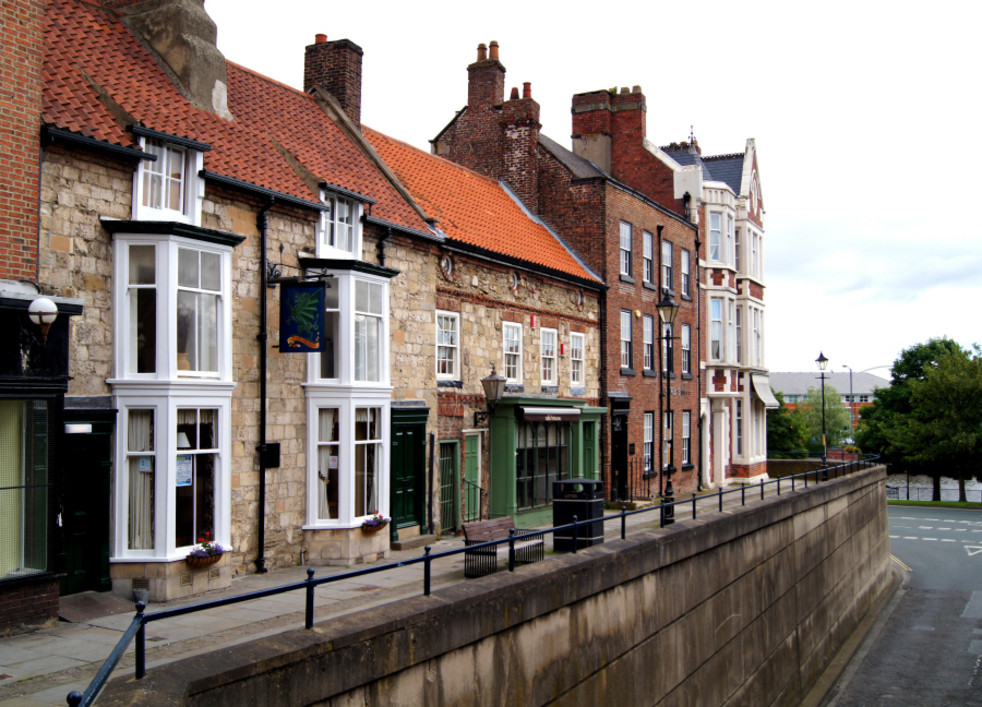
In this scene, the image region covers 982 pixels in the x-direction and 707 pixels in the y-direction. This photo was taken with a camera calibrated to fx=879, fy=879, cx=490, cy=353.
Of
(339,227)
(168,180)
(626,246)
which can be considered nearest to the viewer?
(168,180)

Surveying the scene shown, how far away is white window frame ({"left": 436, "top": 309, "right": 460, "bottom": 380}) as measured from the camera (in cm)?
1966

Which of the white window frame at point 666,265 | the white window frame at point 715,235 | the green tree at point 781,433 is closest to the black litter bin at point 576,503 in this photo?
the white window frame at point 666,265

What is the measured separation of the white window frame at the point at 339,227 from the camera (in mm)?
16203

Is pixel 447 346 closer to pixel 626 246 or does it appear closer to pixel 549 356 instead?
pixel 549 356

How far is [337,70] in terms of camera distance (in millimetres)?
20766

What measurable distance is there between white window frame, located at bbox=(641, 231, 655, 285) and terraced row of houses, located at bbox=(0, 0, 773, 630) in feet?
10.7

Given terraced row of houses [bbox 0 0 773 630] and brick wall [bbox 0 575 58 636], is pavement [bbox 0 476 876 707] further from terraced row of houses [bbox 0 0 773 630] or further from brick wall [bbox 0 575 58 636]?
terraced row of houses [bbox 0 0 773 630]

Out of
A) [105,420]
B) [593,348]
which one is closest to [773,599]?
[593,348]

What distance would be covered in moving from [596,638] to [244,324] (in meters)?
7.38

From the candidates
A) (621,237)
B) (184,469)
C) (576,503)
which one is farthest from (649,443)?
(184,469)

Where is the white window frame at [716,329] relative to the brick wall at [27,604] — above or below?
above

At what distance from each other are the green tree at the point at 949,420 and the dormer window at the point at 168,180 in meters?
51.6

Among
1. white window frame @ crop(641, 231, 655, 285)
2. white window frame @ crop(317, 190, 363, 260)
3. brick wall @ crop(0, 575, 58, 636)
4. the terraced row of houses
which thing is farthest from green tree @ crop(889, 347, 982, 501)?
brick wall @ crop(0, 575, 58, 636)

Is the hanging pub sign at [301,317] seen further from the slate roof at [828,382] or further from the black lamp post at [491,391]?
the slate roof at [828,382]
